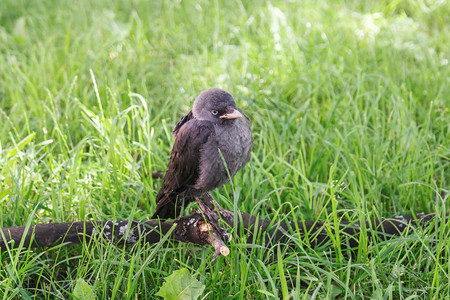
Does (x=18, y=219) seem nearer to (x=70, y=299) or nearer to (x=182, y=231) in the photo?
(x=70, y=299)

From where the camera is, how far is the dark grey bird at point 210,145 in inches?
98.7

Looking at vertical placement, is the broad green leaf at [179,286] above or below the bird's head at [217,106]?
below

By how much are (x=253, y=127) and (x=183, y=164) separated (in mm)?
1365

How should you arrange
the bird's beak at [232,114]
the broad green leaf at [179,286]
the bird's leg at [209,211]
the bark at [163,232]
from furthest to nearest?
the bird's leg at [209,211]
the bird's beak at [232,114]
the bark at [163,232]
the broad green leaf at [179,286]

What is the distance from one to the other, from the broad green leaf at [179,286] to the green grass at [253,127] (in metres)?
0.05

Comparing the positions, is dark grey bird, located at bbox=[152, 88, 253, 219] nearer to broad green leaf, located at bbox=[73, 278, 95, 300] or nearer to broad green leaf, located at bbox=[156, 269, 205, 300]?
broad green leaf, located at bbox=[156, 269, 205, 300]

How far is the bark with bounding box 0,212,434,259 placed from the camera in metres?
2.38

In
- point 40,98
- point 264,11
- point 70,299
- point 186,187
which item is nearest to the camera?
point 70,299

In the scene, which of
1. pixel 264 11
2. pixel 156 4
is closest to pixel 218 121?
pixel 264 11

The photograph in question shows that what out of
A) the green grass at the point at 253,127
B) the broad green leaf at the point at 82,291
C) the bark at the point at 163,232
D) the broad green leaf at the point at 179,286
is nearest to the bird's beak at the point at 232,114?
the green grass at the point at 253,127

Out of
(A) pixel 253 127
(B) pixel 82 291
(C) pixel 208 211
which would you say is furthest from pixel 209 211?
(A) pixel 253 127

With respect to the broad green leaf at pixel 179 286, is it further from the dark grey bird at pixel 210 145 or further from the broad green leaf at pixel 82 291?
the dark grey bird at pixel 210 145

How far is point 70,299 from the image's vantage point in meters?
2.39

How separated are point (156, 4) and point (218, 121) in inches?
152
